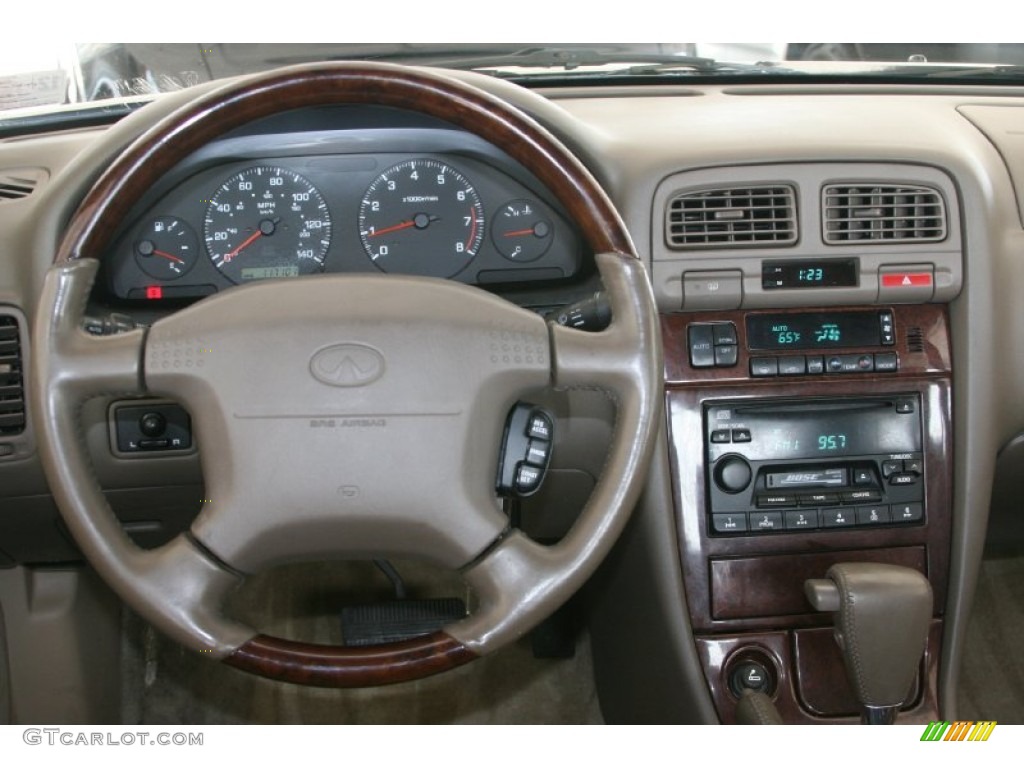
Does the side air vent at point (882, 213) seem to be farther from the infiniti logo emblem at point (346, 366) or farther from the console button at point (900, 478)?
the infiniti logo emblem at point (346, 366)

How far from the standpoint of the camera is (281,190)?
160 cm

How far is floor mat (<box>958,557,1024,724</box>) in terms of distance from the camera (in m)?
2.25

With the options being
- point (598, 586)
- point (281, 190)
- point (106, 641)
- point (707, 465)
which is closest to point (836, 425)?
point (707, 465)

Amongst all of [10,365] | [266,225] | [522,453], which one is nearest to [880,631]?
[522,453]

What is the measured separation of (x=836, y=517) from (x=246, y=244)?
38.1 inches

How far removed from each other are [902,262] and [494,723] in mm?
1185

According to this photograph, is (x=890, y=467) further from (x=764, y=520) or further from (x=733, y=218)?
(x=733, y=218)

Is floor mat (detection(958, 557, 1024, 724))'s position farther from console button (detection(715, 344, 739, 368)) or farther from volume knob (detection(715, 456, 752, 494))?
console button (detection(715, 344, 739, 368))

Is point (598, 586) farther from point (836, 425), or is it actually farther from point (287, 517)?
point (287, 517)

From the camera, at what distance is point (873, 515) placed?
5.62 feet

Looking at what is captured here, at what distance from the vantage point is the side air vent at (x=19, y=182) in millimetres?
1583

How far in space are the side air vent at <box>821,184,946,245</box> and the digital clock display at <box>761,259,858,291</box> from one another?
1.4 inches

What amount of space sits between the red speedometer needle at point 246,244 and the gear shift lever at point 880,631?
938mm
